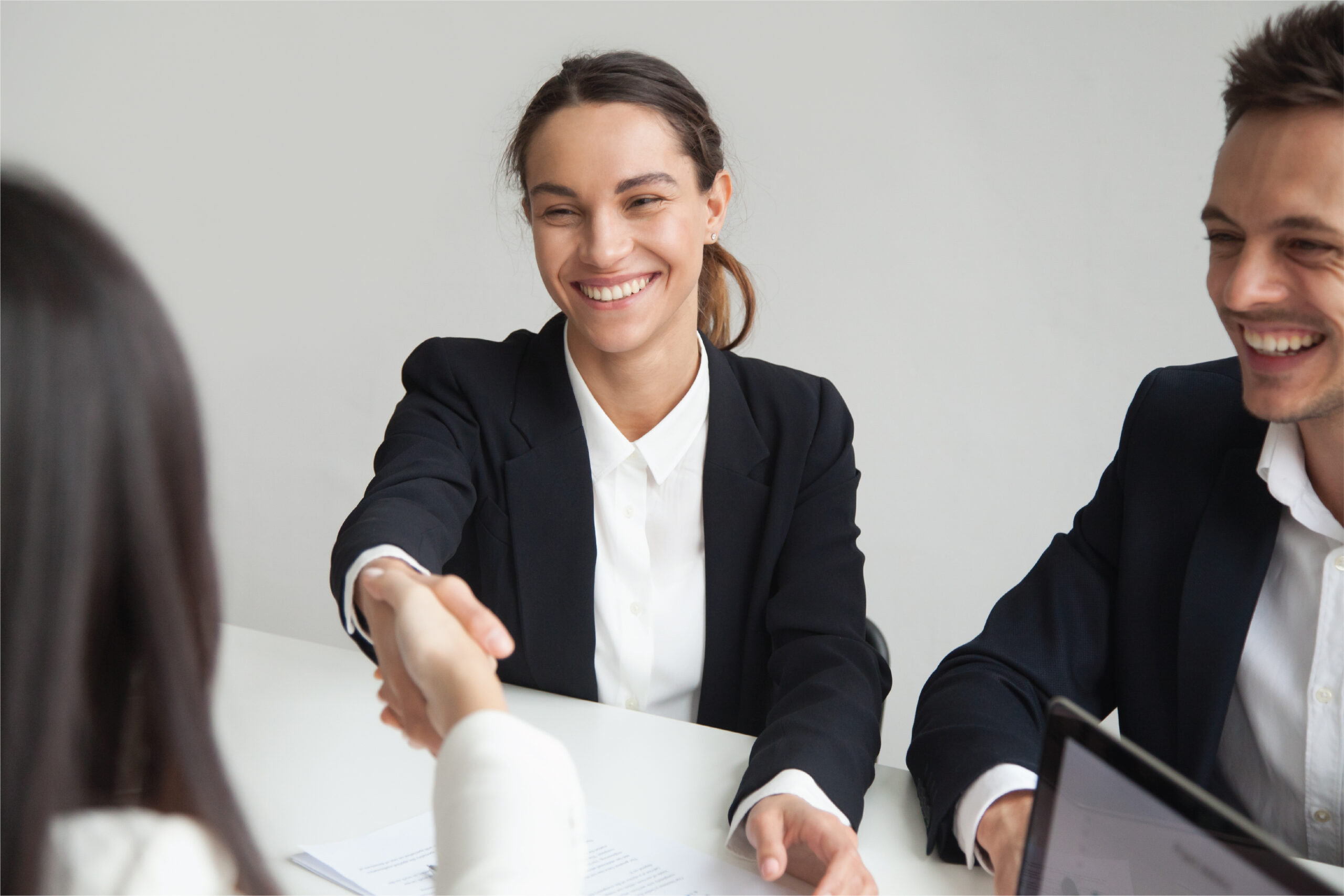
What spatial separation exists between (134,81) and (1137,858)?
3804 millimetres

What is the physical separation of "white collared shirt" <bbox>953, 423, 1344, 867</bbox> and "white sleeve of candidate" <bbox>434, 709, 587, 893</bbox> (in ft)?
2.58

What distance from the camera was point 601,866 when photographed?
1.12 meters

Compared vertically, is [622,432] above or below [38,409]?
below

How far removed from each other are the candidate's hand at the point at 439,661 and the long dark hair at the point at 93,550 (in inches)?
5.4

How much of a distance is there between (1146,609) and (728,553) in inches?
23.9

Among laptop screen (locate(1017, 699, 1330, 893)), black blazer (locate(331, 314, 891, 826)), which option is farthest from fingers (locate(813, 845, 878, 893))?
black blazer (locate(331, 314, 891, 826))

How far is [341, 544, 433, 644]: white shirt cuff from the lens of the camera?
119 centimetres

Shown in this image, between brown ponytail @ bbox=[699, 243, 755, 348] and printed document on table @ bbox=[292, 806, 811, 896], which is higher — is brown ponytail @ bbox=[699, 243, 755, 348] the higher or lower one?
the higher one

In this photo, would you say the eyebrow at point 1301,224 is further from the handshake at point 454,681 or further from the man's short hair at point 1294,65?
the handshake at point 454,681

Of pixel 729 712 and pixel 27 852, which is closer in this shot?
pixel 27 852

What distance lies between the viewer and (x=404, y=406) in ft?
5.78

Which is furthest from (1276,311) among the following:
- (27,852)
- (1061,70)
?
(1061,70)

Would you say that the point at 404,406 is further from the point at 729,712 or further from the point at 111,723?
the point at 111,723

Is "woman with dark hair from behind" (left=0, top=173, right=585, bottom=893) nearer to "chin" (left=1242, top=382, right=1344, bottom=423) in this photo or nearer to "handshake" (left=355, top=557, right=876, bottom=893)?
"handshake" (left=355, top=557, right=876, bottom=893)
